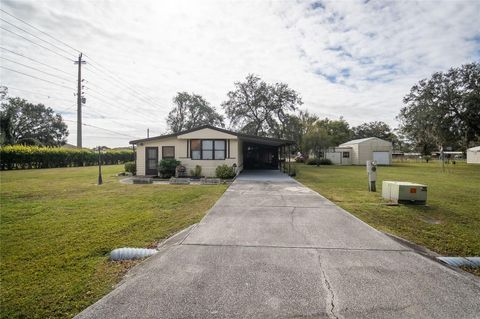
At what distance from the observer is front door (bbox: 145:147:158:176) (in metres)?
15.1

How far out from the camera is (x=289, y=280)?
112 inches

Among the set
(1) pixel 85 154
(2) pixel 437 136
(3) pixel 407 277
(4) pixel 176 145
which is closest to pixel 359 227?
(3) pixel 407 277

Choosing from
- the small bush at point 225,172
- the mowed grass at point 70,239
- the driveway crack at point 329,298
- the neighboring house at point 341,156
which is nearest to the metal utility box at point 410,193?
the driveway crack at point 329,298

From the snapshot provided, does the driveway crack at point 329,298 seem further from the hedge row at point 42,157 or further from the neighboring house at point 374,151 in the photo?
the neighboring house at point 374,151

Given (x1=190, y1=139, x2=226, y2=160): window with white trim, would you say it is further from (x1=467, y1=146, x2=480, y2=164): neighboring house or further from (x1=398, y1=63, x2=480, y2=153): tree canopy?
(x1=467, y1=146, x2=480, y2=164): neighboring house

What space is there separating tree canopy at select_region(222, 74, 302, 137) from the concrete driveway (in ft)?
92.0

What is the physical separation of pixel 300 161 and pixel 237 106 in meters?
13.2

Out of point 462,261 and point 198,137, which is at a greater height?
point 198,137

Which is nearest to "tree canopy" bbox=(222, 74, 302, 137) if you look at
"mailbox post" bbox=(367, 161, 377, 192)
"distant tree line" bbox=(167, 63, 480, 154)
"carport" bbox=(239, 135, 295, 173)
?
"distant tree line" bbox=(167, 63, 480, 154)

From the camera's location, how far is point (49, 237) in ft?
14.3

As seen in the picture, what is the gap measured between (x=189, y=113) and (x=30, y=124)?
27.8 metres

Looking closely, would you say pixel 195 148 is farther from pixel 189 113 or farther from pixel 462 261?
pixel 189 113

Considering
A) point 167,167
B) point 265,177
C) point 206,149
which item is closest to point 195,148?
point 206,149

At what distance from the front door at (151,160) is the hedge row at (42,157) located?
14635mm
